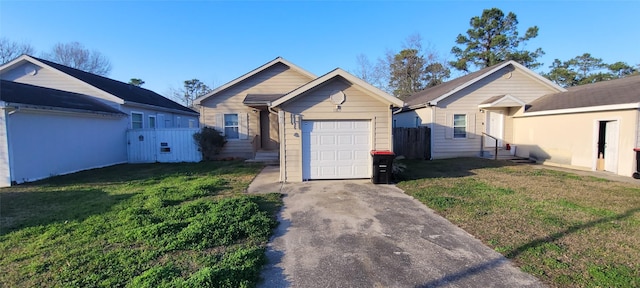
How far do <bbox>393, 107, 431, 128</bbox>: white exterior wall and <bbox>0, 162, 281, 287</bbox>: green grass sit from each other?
34.8 feet

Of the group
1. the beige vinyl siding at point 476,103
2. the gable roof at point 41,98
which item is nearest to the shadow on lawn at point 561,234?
the beige vinyl siding at point 476,103

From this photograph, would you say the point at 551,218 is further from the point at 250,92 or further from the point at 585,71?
the point at 585,71

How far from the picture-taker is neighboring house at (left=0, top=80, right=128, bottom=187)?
28.8 ft

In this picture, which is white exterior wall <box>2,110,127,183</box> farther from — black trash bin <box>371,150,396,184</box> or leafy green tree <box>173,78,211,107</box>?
leafy green tree <box>173,78,211,107</box>

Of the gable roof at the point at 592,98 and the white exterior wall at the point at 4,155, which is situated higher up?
the gable roof at the point at 592,98

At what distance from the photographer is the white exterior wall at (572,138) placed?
387 inches

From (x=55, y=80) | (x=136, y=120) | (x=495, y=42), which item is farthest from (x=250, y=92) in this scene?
(x=495, y=42)

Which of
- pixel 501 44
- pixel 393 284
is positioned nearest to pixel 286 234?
pixel 393 284

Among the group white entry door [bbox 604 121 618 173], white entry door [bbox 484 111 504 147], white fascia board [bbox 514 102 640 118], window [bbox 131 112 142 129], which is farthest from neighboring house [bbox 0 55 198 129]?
white entry door [bbox 604 121 618 173]

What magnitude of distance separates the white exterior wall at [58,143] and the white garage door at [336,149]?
9.08 metres

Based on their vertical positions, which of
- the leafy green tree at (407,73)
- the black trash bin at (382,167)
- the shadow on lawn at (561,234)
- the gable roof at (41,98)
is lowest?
the shadow on lawn at (561,234)

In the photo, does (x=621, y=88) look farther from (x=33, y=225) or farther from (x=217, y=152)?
(x=33, y=225)

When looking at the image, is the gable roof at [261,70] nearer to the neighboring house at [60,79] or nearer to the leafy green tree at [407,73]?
the neighboring house at [60,79]

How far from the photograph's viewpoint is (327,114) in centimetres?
888
